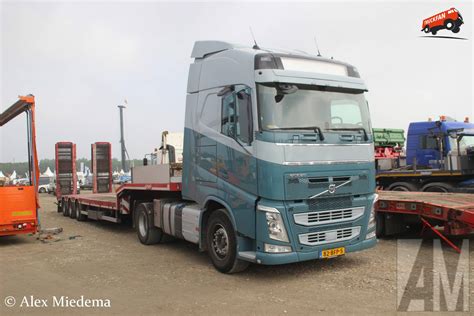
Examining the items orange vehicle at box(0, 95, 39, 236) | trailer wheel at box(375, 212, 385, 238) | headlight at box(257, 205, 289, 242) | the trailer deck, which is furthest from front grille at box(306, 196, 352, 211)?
Result: orange vehicle at box(0, 95, 39, 236)

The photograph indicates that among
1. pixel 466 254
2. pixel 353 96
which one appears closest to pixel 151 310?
pixel 353 96

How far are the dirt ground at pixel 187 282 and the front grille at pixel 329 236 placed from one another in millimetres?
582

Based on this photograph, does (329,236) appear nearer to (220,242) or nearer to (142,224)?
(220,242)

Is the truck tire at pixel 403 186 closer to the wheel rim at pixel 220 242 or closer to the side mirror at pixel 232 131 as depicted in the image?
the wheel rim at pixel 220 242

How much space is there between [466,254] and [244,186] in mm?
4517

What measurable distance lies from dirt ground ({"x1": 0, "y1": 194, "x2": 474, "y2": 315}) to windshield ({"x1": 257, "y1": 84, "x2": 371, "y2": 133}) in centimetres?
227

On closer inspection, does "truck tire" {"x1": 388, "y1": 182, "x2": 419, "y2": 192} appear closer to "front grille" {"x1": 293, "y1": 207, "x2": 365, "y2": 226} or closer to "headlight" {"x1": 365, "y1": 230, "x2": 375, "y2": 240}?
"headlight" {"x1": 365, "y1": 230, "x2": 375, "y2": 240}

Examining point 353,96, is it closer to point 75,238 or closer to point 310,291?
point 310,291

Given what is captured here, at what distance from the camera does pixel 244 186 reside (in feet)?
19.7

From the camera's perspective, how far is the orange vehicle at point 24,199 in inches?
369

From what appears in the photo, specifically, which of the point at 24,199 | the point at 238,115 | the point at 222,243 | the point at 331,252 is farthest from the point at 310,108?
the point at 24,199

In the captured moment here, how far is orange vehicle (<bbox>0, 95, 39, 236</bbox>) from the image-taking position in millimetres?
9367

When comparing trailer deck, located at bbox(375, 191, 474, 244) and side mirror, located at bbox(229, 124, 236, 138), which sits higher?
side mirror, located at bbox(229, 124, 236, 138)

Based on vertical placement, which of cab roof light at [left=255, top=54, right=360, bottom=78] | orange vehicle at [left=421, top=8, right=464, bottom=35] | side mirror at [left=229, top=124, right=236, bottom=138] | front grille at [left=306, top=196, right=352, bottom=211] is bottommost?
front grille at [left=306, top=196, right=352, bottom=211]
